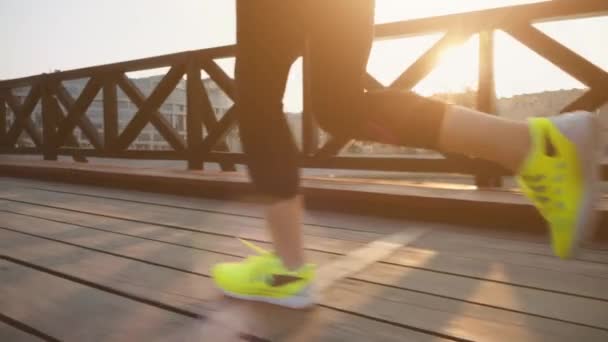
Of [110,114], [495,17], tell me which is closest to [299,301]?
[495,17]

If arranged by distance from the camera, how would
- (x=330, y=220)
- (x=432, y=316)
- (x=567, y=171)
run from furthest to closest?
(x=330, y=220)
(x=432, y=316)
(x=567, y=171)

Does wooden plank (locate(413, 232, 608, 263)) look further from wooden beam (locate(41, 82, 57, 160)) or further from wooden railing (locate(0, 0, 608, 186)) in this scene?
wooden beam (locate(41, 82, 57, 160))

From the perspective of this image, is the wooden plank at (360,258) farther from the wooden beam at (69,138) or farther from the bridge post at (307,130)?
the wooden beam at (69,138)

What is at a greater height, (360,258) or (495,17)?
(495,17)

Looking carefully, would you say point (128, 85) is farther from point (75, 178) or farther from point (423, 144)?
point (423, 144)

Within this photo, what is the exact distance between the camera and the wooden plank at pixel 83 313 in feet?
3.00

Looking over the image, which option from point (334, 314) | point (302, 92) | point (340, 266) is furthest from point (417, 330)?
point (302, 92)

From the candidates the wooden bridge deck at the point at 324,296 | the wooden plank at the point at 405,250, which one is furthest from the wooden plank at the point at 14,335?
the wooden plank at the point at 405,250

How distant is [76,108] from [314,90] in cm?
423

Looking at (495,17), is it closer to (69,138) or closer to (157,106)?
(157,106)

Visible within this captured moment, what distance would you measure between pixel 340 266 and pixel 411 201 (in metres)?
0.82

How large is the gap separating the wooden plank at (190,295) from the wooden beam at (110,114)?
2864mm

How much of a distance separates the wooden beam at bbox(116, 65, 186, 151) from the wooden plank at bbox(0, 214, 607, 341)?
2.75 metres

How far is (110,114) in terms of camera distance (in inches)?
174
